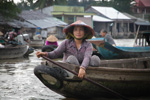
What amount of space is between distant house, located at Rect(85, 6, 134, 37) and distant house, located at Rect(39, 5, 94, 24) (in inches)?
96.3

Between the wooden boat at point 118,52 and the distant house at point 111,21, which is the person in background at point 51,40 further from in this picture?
the distant house at point 111,21

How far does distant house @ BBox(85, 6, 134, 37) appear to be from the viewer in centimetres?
3769

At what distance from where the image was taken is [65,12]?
113 ft

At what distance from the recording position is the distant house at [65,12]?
34656 mm

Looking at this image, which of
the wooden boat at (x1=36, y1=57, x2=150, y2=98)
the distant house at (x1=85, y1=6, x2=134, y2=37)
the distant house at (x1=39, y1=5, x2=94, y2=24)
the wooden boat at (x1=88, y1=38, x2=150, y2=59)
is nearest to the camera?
the wooden boat at (x1=36, y1=57, x2=150, y2=98)

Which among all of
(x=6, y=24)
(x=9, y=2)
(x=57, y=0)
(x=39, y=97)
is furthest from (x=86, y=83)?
(x=57, y=0)

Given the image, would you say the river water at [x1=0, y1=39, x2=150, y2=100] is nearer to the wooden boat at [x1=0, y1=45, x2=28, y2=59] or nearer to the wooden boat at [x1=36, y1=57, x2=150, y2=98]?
the wooden boat at [x1=36, y1=57, x2=150, y2=98]

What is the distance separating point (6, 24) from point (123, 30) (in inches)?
888

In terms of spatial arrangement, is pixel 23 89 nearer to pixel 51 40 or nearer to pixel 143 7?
pixel 51 40

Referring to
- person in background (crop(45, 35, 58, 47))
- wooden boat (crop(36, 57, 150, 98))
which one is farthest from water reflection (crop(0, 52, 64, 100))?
person in background (crop(45, 35, 58, 47))

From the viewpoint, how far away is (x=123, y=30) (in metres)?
41.0

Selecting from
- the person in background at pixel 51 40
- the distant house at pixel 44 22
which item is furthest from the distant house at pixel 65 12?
the person in background at pixel 51 40

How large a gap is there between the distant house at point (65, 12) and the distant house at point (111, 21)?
2445 millimetres

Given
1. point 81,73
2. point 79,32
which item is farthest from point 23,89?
point 81,73
